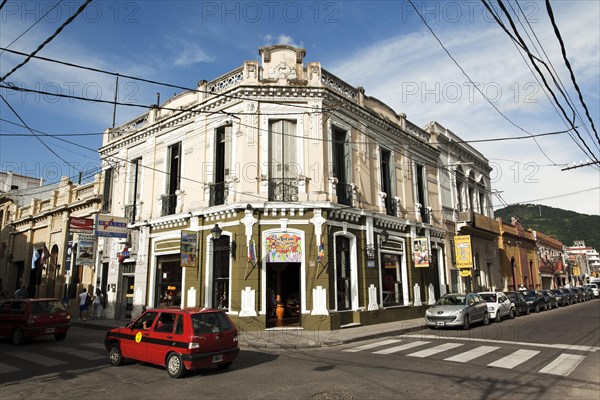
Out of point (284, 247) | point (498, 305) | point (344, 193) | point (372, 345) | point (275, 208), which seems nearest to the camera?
point (372, 345)

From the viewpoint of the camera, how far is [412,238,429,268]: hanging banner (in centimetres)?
2166

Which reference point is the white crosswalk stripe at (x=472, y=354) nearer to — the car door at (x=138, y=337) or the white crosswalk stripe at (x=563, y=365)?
the white crosswalk stripe at (x=563, y=365)

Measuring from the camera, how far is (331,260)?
57.9 ft

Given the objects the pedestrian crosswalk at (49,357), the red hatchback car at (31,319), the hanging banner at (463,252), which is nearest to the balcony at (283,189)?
the pedestrian crosswalk at (49,357)

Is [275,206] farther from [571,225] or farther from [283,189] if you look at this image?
[571,225]

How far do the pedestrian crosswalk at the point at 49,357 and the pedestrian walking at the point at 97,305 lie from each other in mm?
8721

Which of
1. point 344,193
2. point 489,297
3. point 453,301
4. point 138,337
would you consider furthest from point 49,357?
point 489,297

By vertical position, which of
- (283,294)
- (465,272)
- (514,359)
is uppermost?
(465,272)

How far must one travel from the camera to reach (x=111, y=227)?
829 inches

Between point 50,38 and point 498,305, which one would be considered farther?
point 498,305

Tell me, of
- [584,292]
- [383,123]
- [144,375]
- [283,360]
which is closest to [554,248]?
[584,292]

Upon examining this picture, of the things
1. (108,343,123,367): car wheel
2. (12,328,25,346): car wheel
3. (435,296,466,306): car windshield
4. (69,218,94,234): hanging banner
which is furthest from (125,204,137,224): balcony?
(435,296,466,306): car windshield

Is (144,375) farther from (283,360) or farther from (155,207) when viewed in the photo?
(155,207)

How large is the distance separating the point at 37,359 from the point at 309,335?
8.43 meters
